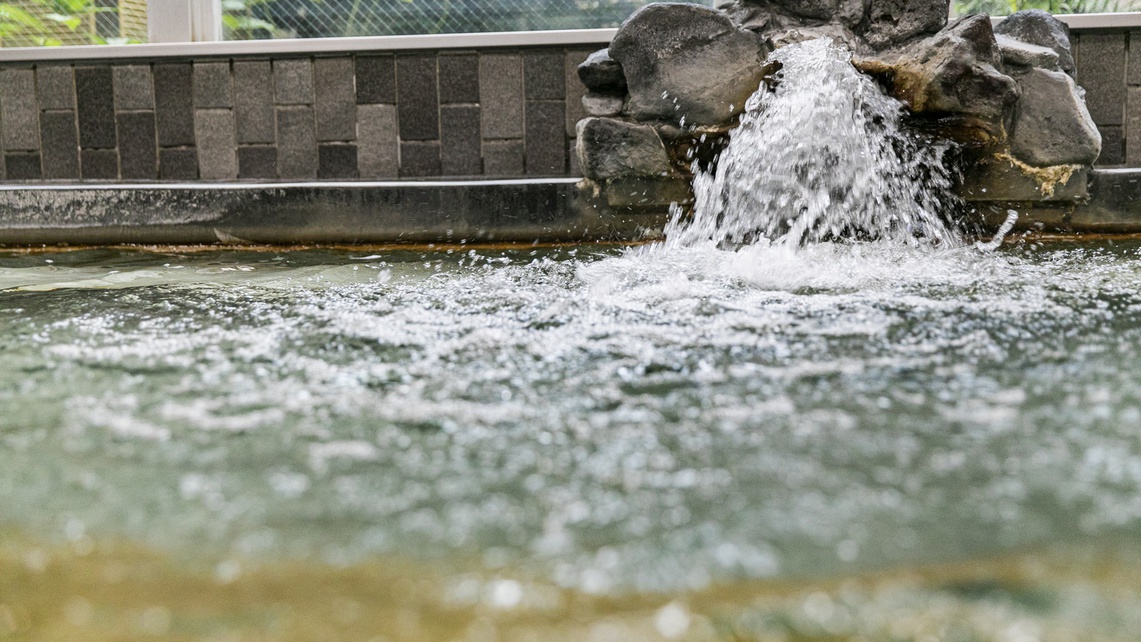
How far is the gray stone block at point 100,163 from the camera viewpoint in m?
4.58

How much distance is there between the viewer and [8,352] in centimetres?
176

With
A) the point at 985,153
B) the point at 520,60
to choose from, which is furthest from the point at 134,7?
the point at 985,153

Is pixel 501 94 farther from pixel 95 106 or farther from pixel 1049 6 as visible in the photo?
pixel 1049 6

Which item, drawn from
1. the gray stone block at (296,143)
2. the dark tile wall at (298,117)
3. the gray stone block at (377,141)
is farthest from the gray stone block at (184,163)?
the gray stone block at (377,141)

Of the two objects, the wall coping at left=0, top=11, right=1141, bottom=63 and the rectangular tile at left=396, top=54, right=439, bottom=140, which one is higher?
the wall coping at left=0, top=11, right=1141, bottom=63

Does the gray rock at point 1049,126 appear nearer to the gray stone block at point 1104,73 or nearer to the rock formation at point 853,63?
the rock formation at point 853,63

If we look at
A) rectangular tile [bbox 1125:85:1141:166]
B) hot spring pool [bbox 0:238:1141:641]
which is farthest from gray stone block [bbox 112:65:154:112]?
rectangular tile [bbox 1125:85:1141:166]

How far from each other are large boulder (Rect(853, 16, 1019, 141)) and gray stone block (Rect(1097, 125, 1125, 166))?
1.27 m

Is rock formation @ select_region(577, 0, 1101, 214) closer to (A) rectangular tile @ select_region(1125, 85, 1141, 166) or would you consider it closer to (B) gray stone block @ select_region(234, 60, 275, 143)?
(A) rectangular tile @ select_region(1125, 85, 1141, 166)

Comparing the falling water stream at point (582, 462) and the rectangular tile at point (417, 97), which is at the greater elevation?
the rectangular tile at point (417, 97)

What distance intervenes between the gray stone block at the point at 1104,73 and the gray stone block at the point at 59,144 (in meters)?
4.78

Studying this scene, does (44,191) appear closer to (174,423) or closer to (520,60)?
(520,60)

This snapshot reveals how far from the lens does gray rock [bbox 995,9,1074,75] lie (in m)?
3.49

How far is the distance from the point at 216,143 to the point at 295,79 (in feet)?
1.71
